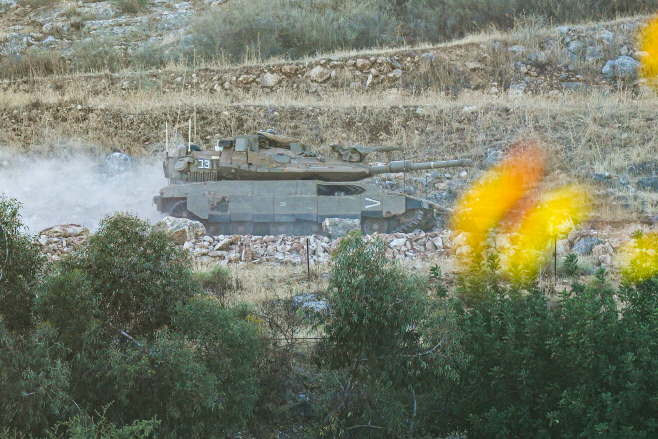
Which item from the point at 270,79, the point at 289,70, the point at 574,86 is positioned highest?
the point at 289,70

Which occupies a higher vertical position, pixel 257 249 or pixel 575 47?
pixel 575 47

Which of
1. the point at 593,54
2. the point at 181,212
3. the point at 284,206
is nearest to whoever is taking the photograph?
the point at 284,206

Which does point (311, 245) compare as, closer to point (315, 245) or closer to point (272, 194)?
point (315, 245)

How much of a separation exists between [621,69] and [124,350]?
21.8 m

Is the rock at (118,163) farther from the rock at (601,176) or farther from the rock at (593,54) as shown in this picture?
the rock at (593,54)

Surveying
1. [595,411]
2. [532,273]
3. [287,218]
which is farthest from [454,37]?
[595,411]

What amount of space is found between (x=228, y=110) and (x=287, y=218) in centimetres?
750

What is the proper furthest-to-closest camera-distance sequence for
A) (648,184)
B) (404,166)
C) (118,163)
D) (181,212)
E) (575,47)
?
(575,47) → (118,163) → (648,184) → (404,166) → (181,212)

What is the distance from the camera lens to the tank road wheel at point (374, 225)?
659 inches

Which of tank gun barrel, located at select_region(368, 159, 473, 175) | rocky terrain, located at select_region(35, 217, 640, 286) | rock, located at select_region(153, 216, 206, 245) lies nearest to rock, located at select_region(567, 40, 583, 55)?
tank gun barrel, located at select_region(368, 159, 473, 175)

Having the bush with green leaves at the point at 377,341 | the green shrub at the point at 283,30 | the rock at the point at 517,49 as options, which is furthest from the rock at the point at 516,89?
the bush with green leaves at the point at 377,341

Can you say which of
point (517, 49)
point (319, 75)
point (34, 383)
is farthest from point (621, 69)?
point (34, 383)

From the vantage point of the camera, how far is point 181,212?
16.8m

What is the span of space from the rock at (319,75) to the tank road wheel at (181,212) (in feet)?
32.0
